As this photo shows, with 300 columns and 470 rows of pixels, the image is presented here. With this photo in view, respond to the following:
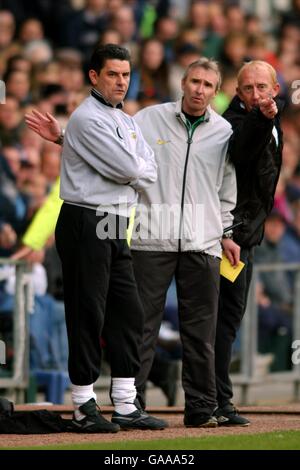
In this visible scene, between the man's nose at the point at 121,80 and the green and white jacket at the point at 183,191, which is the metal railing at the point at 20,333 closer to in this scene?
the green and white jacket at the point at 183,191

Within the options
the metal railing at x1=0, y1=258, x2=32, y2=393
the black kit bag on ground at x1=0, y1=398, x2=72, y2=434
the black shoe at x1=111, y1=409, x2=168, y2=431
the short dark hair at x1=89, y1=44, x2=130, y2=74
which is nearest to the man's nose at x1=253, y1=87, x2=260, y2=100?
the short dark hair at x1=89, y1=44, x2=130, y2=74

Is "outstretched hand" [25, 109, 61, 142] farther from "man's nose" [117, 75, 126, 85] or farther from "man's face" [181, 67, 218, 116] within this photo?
"man's face" [181, 67, 218, 116]

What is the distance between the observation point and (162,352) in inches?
588

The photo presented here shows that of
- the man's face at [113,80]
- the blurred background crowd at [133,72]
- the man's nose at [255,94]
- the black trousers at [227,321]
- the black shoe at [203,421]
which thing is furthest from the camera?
the blurred background crowd at [133,72]

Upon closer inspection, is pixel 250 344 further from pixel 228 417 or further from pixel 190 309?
pixel 190 309

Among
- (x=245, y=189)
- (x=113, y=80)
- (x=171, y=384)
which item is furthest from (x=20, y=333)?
(x=113, y=80)

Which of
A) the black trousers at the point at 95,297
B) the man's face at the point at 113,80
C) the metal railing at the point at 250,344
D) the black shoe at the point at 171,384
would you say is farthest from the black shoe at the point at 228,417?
the metal railing at the point at 250,344

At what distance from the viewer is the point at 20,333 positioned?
1375 centimetres

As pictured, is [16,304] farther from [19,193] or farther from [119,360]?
[119,360]

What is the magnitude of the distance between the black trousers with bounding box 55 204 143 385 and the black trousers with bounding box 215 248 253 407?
1.00m

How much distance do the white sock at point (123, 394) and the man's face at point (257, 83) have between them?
201 cm

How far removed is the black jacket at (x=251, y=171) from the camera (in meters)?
10.5
